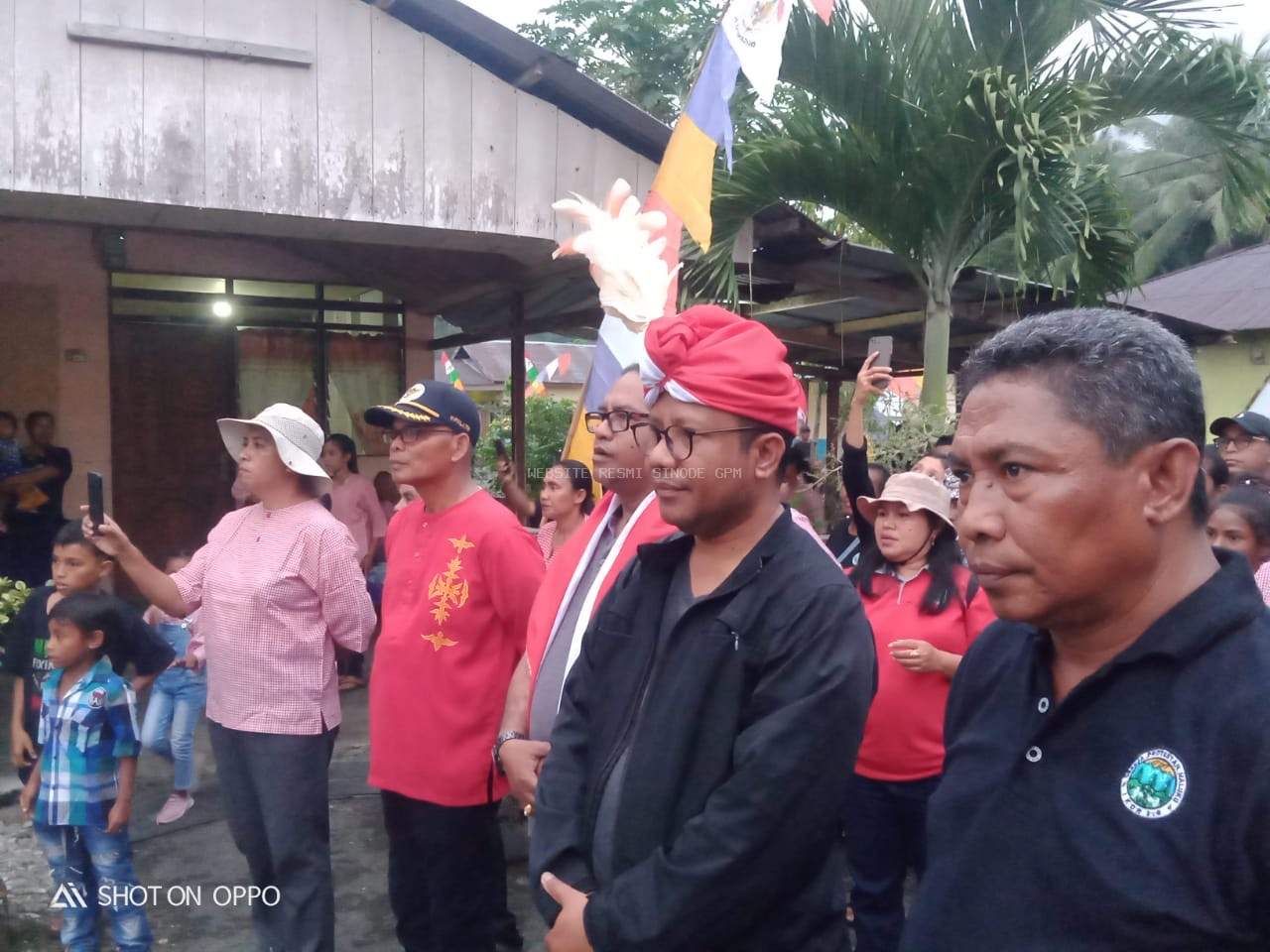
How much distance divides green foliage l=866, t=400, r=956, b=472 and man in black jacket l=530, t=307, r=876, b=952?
11.8 ft

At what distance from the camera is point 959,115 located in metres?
6.24

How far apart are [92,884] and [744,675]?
2.82 metres

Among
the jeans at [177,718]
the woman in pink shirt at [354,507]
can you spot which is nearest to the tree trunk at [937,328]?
the woman in pink shirt at [354,507]

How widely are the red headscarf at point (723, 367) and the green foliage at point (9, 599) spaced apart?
286 centimetres

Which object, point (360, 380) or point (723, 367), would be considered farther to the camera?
point (360, 380)

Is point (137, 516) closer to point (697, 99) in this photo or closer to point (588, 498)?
point (588, 498)

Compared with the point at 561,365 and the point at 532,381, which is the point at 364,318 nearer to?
the point at 532,381

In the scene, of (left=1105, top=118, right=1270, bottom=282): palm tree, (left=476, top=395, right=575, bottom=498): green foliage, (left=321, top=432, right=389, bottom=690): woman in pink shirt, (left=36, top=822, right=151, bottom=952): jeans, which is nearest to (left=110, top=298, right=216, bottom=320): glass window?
(left=321, top=432, right=389, bottom=690): woman in pink shirt

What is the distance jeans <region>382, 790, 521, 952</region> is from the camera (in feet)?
10.5

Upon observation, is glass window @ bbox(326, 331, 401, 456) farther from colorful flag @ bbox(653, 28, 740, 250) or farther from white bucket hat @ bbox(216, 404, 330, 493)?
white bucket hat @ bbox(216, 404, 330, 493)

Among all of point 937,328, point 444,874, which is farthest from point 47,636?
point 937,328

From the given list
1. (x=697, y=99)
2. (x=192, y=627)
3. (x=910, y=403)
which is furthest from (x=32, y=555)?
(x=910, y=403)

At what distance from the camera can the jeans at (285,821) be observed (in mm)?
3270

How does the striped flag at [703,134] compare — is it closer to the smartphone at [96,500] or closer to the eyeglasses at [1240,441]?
the smartphone at [96,500]
